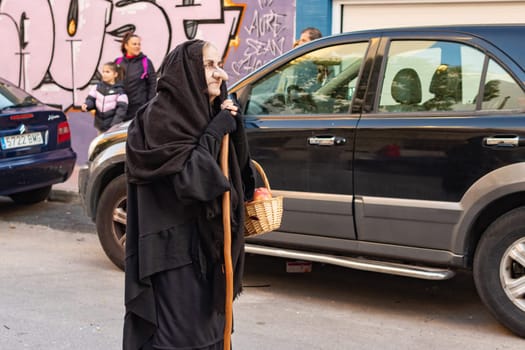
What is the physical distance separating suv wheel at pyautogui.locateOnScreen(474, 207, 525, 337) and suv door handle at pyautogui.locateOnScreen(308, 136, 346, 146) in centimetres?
113

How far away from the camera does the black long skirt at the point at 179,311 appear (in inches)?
115

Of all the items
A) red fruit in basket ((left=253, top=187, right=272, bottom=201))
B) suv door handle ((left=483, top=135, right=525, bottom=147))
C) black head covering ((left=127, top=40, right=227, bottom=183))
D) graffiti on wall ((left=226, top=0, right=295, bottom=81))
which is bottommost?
red fruit in basket ((left=253, top=187, right=272, bottom=201))

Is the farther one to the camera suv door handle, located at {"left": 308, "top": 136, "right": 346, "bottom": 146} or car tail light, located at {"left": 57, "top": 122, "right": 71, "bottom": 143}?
car tail light, located at {"left": 57, "top": 122, "right": 71, "bottom": 143}

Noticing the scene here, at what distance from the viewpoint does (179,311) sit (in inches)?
115

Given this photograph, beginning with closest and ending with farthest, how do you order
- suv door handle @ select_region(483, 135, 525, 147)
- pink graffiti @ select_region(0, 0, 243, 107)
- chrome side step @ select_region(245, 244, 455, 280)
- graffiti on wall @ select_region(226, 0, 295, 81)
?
1. suv door handle @ select_region(483, 135, 525, 147)
2. chrome side step @ select_region(245, 244, 455, 280)
3. graffiti on wall @ select_region(226, 0, 295, 81)
4. pink graffiti @ select_region(0, 0, 243, 107)

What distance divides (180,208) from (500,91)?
8.70 ft

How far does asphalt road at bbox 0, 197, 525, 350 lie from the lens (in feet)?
15.1

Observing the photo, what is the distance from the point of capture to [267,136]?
211 inches

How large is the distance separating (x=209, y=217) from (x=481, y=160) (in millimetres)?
2294

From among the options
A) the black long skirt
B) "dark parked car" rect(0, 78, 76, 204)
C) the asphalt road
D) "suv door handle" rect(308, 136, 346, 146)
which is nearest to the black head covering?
the black long skirt

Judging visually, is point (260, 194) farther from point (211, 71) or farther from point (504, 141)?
point (504, 141)

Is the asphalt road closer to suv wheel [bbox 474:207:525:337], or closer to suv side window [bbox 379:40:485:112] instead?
suv wheel [bbox 474:207:525:337]

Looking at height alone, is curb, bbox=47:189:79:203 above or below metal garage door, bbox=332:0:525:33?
below

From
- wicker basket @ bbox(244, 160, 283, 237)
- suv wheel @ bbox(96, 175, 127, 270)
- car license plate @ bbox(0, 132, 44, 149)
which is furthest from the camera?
car license plate @ bbox(0, 132, 44, 149)
